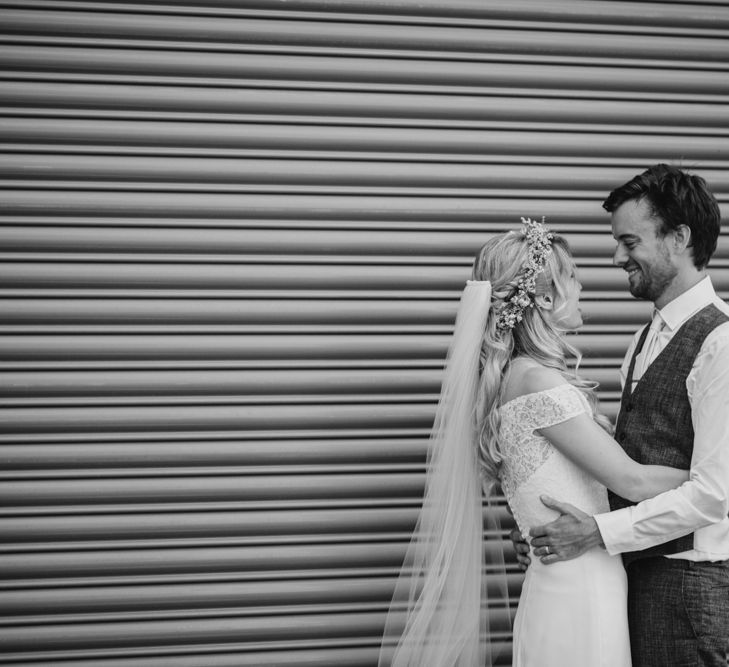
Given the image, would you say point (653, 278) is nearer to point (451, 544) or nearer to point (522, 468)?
point (522, 468)

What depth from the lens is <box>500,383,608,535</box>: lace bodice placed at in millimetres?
2279

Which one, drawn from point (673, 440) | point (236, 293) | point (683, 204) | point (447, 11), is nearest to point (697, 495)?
point (673, 440)

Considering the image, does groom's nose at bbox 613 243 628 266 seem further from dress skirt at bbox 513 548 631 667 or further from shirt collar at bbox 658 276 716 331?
dress skirt at bbox 513 548 631 667

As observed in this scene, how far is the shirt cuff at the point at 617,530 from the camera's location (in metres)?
2.20

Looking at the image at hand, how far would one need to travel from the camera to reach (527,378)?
2322 millimetres

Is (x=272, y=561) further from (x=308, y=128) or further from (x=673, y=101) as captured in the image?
(x=673, y=101)

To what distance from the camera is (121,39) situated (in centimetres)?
305

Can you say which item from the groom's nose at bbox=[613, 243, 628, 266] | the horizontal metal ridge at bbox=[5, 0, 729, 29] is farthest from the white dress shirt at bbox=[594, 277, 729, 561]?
the horizontal metal ridge at bbox=[5, 0, 729, 29]

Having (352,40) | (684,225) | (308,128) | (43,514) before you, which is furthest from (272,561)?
(352,40)

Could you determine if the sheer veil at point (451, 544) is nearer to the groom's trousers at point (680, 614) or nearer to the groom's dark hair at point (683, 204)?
the groom's trousers at point (680, 614)

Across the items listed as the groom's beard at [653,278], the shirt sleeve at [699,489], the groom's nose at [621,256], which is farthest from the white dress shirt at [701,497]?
the groom's nose at [621,256]

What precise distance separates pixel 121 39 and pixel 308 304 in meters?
1.36

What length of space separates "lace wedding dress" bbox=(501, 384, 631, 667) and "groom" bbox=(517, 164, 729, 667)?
0.06 metres

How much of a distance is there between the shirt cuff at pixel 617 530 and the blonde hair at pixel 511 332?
1.09 feet
